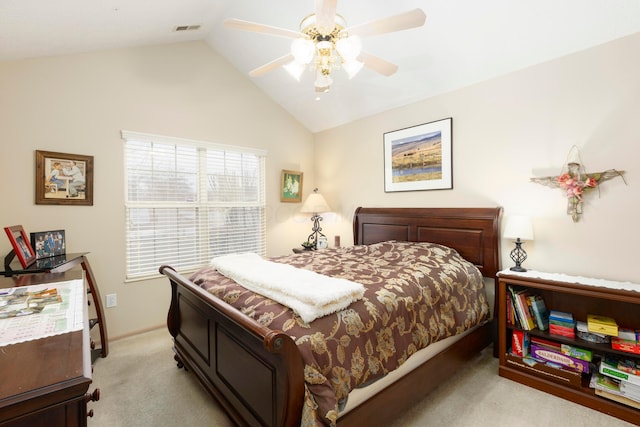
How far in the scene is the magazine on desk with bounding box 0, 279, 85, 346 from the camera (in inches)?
41.8

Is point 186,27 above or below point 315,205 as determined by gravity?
above

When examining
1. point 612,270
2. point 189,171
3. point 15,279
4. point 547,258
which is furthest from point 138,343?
point 612,270

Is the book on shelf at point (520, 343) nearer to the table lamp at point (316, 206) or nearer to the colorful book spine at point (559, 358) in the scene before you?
the colorful book spine at point (559, 358)

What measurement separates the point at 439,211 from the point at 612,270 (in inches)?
55.7

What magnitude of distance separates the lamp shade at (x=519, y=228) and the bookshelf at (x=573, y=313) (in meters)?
0.31

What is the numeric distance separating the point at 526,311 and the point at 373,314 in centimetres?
155

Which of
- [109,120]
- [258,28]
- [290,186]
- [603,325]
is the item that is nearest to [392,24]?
[258,28]

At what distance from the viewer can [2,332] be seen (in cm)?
106

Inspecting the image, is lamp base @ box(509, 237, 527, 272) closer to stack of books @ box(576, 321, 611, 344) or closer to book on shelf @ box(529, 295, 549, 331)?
book on shelf @ box(529, 295, 549, 331)

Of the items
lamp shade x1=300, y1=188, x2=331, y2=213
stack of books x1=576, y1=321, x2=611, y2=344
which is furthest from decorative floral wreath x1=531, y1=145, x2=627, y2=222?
lamp shade x1=300, y1=188, x2=331, y2=213

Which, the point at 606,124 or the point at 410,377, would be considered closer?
the point at 410,377

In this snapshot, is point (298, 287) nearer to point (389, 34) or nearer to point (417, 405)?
point (417, 405)

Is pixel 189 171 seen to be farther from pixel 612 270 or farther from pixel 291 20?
pixel 612 270

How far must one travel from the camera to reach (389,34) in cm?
286
